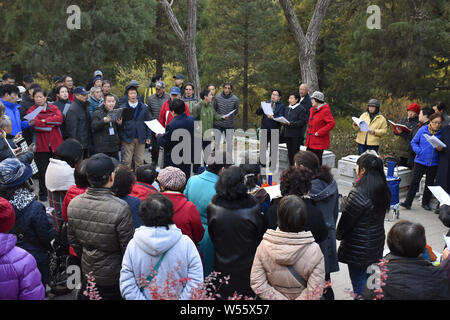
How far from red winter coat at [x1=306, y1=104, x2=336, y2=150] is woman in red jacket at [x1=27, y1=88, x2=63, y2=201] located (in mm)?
4542

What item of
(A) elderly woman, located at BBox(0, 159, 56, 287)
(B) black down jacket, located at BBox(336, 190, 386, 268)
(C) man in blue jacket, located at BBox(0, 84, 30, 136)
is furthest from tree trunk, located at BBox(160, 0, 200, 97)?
(A) elderly woman, located at BBox(0, 159, 56, 287)

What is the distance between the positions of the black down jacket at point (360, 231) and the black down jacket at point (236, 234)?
0.94 m

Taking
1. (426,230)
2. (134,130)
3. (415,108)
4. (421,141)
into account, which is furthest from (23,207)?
(415,108)

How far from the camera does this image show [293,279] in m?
3.02

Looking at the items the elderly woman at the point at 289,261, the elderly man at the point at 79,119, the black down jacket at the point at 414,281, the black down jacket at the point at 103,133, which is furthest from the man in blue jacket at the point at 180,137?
the black down jacket at the point at 414,281

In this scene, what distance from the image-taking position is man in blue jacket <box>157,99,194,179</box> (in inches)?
270

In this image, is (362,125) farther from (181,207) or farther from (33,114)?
(33,114)

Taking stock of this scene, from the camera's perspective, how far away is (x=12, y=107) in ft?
24.4

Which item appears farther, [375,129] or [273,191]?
[375,129]

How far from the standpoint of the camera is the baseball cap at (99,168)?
11.3 ft

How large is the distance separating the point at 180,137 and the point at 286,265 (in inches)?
169

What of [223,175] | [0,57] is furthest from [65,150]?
[0,57]

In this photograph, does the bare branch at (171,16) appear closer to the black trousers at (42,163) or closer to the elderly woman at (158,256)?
the black trousers at (42,163)

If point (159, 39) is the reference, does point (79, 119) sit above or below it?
below
